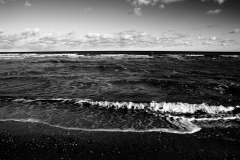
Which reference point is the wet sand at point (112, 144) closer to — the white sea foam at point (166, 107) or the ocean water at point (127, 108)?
the ocean water at point (127, 108)

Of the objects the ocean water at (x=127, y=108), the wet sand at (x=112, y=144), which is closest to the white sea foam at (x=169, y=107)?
the ocean water at (x=127, y=108)

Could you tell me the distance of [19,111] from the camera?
8625 millimetres

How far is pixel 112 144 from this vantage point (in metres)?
5.68

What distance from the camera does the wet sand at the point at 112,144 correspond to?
5.08 metres

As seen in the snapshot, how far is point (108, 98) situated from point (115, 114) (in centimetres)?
280

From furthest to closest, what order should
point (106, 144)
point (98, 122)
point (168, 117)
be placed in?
point (168, 117)
point (98, 122)
point (106, 144)

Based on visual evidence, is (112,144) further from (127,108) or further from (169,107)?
(169,107)

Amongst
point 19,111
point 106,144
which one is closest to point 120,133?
point 106,144

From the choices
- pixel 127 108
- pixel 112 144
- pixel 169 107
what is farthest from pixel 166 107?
pixel 112 144

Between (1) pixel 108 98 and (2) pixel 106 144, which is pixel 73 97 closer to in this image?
(1) pixel 108 98

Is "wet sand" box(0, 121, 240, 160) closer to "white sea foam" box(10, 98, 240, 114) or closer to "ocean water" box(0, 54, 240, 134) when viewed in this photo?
"ocean water" box(0, 54, 240, 134)

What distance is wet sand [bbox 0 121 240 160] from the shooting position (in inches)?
200

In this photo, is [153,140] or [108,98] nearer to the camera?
[153,140]

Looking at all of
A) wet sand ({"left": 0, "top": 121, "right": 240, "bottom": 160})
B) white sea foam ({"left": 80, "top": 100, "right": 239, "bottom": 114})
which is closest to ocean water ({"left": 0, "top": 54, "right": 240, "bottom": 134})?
white sea foam ({"left": 80, "top": 100, "right": 239, "bottom": 114})
